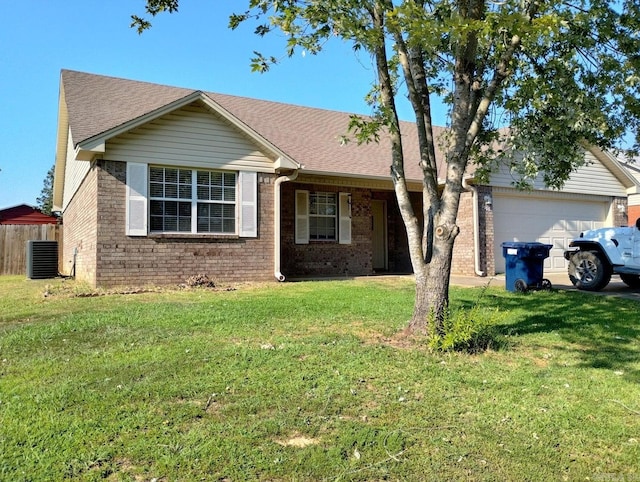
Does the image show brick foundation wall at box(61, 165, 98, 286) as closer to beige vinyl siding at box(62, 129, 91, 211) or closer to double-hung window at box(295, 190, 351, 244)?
beige vinyl siding at box(62, 129, 91, 211)

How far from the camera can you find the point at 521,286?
10055mm

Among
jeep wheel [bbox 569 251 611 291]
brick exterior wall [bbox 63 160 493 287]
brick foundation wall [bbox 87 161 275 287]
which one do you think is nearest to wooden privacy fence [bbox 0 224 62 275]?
brick exterior wall [bbox 63 160 493 287]

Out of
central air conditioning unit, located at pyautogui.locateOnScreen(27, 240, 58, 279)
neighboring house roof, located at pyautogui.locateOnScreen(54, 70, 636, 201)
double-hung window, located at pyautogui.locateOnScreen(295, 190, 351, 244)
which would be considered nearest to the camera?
neighboring house roof, located at pyautogui.locateOnScreen(54, 70, 636, 201)

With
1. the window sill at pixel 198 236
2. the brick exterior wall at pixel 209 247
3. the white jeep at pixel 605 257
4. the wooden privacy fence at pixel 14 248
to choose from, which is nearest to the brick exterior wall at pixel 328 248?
the brick exterior wall at pixel 209 247

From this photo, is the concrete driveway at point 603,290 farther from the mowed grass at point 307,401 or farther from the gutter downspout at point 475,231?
the mowed grass at point 307,401

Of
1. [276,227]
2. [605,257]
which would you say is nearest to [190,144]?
[276,227]

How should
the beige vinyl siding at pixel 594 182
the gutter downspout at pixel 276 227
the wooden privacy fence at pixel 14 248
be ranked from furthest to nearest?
the wooden privacy fence at pixel 14 248, the beige vinyl siding at pixel 594 182, the gutter downspout at pixel 276 227

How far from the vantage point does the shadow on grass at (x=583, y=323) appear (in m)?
5.29

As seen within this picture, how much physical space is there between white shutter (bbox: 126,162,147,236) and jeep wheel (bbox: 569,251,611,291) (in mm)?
9709

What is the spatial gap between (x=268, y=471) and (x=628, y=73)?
6.65 metres

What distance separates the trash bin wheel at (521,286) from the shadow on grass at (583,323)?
0.69 feet

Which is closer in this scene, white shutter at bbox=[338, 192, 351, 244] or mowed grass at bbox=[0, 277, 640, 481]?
mowed grass at bbox=[0, 277, 640, 481]

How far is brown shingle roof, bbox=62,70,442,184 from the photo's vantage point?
12758 mm

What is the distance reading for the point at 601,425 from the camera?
3.42 m
